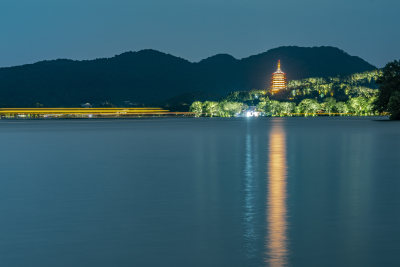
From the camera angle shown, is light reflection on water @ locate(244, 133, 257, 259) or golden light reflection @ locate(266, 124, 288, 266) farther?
light reflection on water @ locate(244, 133, 257, 259)

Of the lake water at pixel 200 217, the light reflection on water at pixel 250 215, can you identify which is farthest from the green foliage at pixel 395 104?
the light reflection on water at pixel 250 215

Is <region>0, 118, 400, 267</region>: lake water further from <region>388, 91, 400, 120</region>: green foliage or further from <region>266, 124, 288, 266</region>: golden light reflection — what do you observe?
<region>388, 91, 400, 120</region>: green foliage

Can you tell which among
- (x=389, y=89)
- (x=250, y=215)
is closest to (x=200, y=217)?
(x=250, y=215)

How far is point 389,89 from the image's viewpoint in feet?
509

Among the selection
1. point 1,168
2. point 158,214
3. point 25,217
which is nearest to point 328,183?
point 158,214

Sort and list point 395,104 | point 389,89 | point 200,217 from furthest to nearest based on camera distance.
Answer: point 389,89 → point 395,104 → point 200,217

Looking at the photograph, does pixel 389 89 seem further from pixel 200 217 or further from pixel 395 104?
pixel 200 217

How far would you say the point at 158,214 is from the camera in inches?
782

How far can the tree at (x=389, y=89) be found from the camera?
504ft

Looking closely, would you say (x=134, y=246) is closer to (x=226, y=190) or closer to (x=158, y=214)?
(x=158, y=214)

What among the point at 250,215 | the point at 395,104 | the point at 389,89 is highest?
the point at 389,89

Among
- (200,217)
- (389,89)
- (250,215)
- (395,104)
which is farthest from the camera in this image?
(389,89)

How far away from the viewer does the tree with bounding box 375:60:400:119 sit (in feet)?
504

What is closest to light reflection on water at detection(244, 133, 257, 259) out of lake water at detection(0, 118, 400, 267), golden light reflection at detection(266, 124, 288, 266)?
lake water at detection(0, 118, 400, 267)
